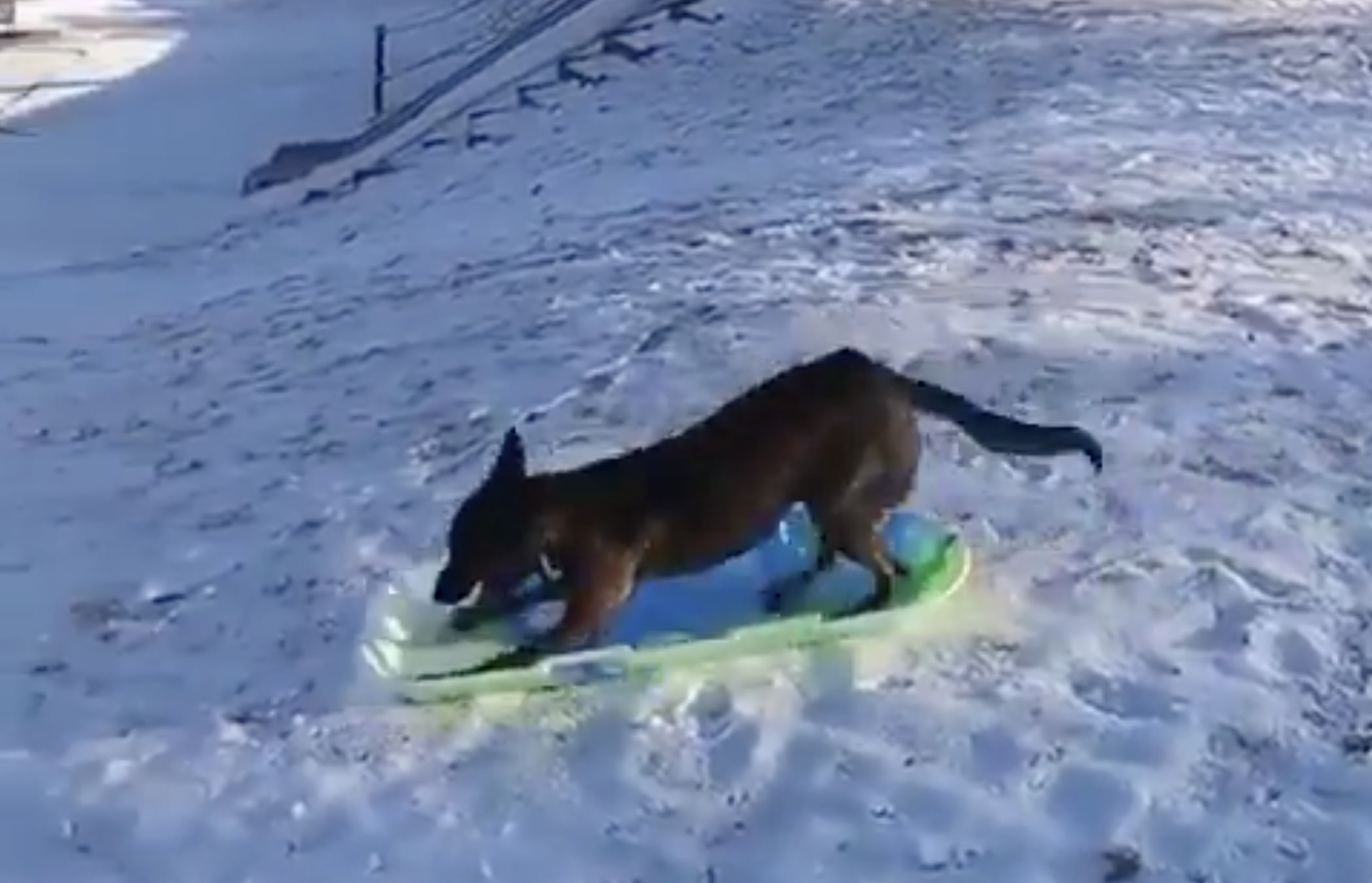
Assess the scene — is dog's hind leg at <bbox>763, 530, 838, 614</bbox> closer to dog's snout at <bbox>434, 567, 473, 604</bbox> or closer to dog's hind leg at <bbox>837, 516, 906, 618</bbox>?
dog's hind leg at <bbox>837, 516, 906, 618</bbox>

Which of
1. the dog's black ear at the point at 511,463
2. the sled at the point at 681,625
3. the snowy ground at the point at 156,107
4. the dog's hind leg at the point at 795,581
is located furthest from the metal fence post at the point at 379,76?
the dog's black ear at the point at 511,463

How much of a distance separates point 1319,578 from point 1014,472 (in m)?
1.18

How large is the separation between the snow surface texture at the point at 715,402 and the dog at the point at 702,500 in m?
0.30

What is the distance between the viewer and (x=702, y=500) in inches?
245

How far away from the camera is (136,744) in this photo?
647 centimetres

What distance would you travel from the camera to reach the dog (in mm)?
6141

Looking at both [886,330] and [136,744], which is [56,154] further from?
[136,744]

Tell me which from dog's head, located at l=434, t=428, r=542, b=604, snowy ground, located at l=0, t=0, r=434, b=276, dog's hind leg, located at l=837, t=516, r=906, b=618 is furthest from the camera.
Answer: snowy ground, located at l=0, t=0, r=434, b=276

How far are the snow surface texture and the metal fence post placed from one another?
5.72m

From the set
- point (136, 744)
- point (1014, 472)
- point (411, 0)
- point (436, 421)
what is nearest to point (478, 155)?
point (436, 421)

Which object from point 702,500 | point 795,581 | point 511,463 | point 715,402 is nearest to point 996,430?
point 795,581

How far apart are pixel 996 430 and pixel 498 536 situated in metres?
1.43

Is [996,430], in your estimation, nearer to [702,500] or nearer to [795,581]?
[795,581]

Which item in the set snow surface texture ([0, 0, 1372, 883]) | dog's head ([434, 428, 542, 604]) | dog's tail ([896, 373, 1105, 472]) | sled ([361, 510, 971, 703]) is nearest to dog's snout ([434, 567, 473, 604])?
dog's head ([434, 428, 542, 604])
